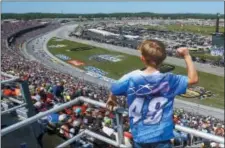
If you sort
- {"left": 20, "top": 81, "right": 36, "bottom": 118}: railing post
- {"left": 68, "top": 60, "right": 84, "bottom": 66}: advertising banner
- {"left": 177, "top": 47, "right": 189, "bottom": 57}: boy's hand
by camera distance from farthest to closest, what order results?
{"left": 68, "top": 60, "right": 84, "bottom": 66}: advertising banner < {"left": 20, "top": 81, "right": 36, "bottom": 118}: railing post < {"left": 177, "top": 47, "right": 189, "bottom": 57}: boy's hand

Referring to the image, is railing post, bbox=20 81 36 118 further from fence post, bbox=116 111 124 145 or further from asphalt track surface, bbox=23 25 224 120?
asphalt track surface, bbox=23 25 224 120

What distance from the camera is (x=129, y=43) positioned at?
3500 centimetres

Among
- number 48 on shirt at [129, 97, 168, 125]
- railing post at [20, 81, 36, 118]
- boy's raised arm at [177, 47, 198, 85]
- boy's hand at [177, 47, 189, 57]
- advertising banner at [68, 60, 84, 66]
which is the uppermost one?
boy's hand at [177, 47, 189, 57]

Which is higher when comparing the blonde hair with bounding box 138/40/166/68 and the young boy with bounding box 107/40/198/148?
the blonde hair with bounding box 138/40/166/68

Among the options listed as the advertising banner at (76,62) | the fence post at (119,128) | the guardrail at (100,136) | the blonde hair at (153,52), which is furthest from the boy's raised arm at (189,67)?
the advertising banner at (76,62)

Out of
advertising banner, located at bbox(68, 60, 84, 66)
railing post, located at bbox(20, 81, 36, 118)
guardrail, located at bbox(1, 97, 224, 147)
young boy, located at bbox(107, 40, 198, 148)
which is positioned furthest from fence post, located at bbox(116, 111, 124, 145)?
advertising banner, located at bbox(68, 60, 84, 66)

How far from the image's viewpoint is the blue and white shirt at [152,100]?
6.22ft

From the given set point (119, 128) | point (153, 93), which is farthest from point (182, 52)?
point (119, 128)

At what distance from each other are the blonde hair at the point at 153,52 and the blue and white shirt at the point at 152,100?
8 cm

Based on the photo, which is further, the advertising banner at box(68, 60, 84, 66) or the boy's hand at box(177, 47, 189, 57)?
the advertising banner at box(68, 60, 84, 66)

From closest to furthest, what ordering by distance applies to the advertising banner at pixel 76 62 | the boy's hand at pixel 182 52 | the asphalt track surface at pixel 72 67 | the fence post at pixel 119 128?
the boy's hand at pixel 182 52
the fence post at pixel 119 128
the asphalt track surface at pixel 72 67
the advertising banner at pixel 76 62

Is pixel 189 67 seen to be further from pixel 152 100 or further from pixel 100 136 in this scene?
pixel 100 136

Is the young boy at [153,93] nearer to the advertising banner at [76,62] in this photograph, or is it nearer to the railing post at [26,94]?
the railing post at [26,94]

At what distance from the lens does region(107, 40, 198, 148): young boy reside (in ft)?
6.09
